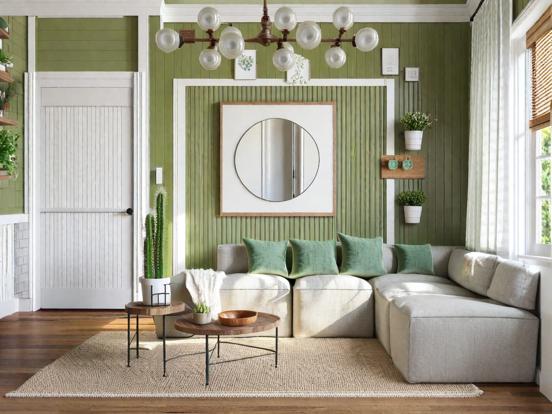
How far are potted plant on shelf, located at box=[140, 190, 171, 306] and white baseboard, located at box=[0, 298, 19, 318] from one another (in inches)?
93.3

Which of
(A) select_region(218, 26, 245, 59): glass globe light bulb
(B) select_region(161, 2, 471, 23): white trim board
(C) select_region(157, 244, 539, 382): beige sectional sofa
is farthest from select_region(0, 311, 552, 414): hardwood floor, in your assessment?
(B) select_region(161, 2, 471, 23): white trim board

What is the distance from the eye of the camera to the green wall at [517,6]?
4.70m

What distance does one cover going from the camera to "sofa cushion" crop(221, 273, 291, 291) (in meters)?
5.10

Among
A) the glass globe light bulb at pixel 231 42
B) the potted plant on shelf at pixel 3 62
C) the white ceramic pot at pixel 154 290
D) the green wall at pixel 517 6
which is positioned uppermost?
the green wall at pixel 517 6

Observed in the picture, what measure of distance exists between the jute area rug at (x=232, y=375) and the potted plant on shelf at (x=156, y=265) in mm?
453

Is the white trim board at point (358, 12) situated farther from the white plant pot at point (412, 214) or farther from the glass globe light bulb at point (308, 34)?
the glass globe light bulb at point (308, 34)

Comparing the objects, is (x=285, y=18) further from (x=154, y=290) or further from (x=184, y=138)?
(x=184, y=138)

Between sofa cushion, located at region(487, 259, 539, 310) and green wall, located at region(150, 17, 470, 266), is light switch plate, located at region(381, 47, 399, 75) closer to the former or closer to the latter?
green wall, located at region(150, 17, 470, 266)

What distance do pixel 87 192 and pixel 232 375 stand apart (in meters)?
3.05

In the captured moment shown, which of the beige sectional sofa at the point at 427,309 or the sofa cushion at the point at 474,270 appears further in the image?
the sofa cushion at the point at 474,270

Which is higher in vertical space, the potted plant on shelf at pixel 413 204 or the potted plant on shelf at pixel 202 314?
the potted plant on shelf at pixel 413 204

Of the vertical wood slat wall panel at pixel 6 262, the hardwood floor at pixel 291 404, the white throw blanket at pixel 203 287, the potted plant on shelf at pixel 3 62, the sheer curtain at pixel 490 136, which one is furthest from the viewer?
the vertical wood slat wall panel at pixel 6 262

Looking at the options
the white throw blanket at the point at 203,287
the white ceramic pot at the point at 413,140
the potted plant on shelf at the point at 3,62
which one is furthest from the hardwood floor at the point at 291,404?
the white ceramic pot at the point at 413,140

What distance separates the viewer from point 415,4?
20.1 ft
